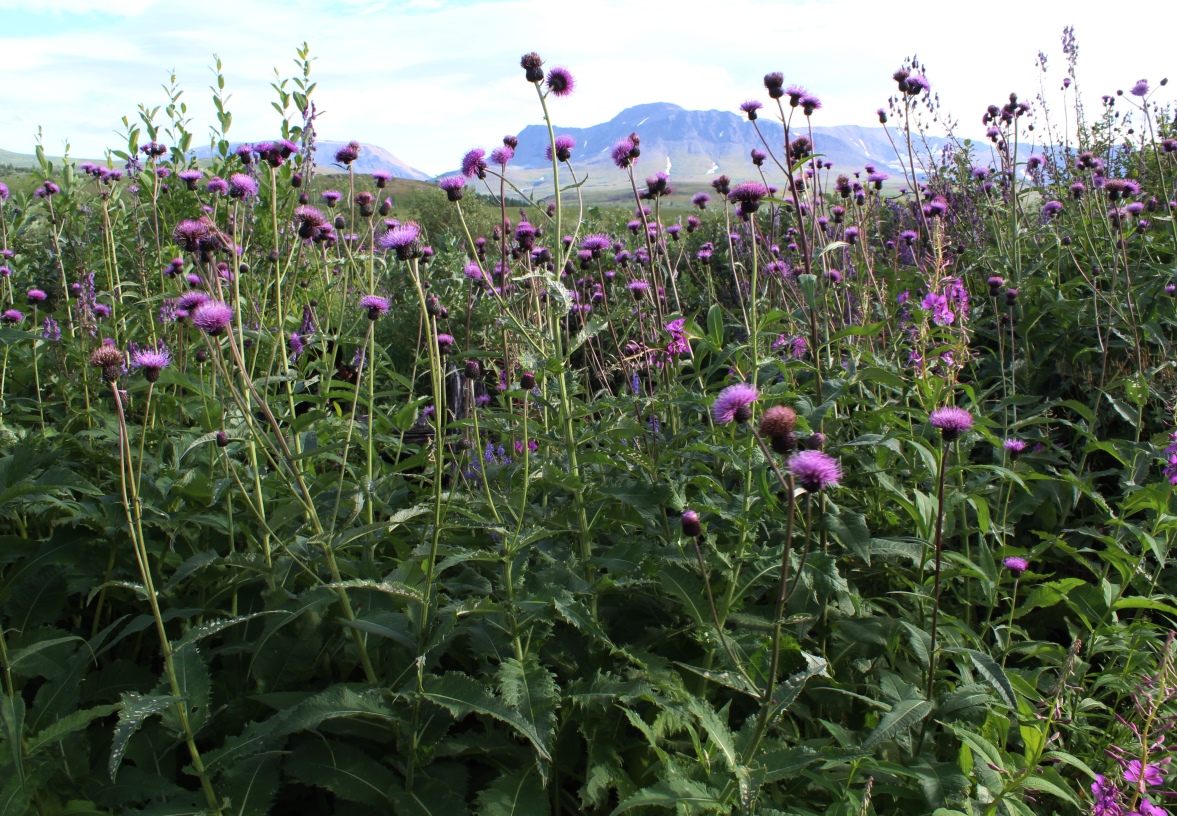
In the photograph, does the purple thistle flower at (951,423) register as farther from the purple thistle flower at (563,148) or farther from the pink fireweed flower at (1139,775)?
the purple thistle flower at (563,148)

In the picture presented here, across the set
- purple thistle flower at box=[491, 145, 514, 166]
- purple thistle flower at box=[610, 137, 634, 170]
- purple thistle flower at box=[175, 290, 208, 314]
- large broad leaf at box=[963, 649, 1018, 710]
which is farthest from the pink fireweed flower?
purple thistle flower at box=[610, 137, 634, 170]

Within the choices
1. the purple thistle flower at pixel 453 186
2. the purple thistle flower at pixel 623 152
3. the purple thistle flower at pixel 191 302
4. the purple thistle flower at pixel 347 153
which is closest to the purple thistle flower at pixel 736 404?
the purple thistle flower at pixel 453 186

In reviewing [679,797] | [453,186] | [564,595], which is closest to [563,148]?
[453,186]

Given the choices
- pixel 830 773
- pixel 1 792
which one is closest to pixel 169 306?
pixel 1 792

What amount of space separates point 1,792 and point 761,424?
74.5 inches

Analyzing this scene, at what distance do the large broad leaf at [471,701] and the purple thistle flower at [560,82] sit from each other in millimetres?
2086

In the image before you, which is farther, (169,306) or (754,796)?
(169,306)

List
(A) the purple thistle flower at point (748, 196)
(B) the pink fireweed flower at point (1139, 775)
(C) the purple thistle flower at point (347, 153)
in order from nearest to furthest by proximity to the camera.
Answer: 1. (B) the pink fireweed flower at point (1139, 775)
2. (A) the purple thistle flower at point (748, 196)
3. (C) the purple thistle flower at point (347, 153)

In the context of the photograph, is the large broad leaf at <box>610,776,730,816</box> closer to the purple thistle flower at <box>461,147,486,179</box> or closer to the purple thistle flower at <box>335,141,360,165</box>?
the purple thistle flower at <box>461,147,486,179</box>

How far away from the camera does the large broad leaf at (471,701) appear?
5.56 feet

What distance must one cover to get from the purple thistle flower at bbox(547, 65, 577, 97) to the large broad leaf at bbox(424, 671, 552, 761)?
82.1 inches

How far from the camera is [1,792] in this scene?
1775 mm

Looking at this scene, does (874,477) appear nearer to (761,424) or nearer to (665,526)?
(665,526)

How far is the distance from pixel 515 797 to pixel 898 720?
0.90 m
